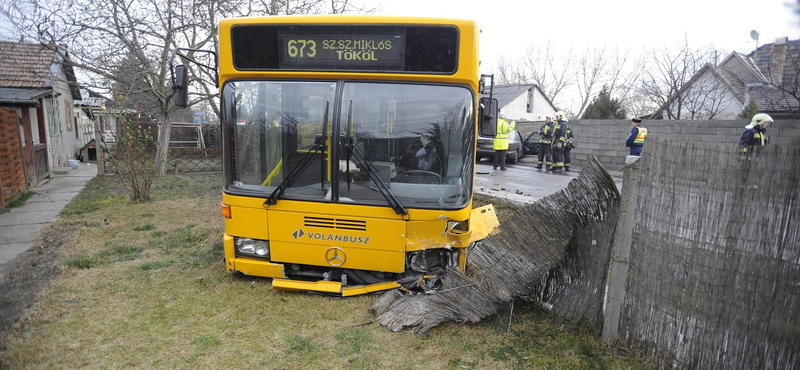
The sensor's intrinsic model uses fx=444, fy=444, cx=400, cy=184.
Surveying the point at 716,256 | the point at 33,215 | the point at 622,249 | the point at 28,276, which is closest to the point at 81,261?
the point at 28,276

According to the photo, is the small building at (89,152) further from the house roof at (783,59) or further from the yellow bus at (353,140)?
the house roof at (783,59)

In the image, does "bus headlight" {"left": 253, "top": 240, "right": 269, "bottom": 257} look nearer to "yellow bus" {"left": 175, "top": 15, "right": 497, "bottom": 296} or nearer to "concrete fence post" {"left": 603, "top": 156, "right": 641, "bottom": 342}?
"yellow bus" {"left": 175, "top": 15, "right": 497, "bottom": 296}

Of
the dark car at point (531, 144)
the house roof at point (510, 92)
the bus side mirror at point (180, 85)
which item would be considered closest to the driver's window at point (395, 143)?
the bus side mirror at point (180, 85)

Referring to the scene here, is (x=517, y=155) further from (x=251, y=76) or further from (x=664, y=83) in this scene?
(x=251, y=76)

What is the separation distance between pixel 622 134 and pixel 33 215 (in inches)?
693

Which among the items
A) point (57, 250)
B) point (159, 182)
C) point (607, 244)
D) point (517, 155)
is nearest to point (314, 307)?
point (607, 244)

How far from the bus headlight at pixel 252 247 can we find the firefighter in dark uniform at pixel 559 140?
439 inches

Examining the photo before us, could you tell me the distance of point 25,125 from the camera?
510 inches

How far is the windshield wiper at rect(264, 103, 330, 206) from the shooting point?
4.24 meters

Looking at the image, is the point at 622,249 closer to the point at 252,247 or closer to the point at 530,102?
the point at 252,247

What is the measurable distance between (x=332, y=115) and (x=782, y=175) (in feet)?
11.0

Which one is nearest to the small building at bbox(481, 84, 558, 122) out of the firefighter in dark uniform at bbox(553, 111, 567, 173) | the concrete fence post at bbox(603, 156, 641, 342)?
the firefighter in dark uniform at bbox(553, 111, 567, 173)

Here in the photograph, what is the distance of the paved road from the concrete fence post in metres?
4.91

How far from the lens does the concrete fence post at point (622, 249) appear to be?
3297 millimetres
